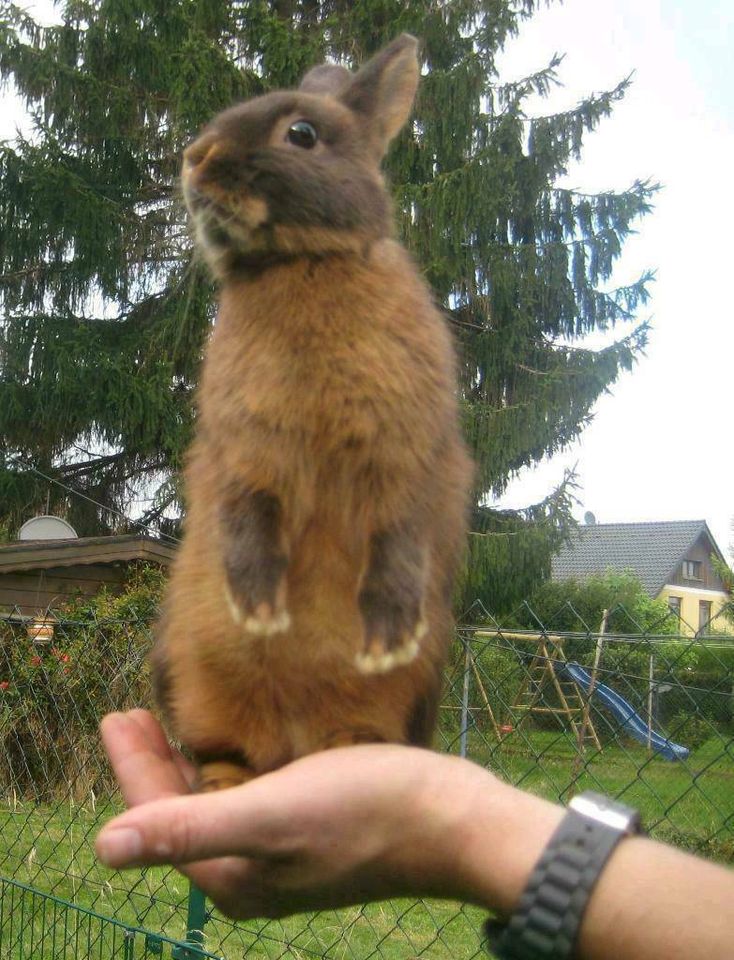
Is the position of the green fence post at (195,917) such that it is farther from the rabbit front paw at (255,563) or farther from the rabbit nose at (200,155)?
the rabbit nose at (200,155)

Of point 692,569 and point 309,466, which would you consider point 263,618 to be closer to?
point 309,466

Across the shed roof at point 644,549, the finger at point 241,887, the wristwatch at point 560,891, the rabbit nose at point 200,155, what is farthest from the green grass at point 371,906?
the shed roof at point 644,549

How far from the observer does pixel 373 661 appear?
1568mm

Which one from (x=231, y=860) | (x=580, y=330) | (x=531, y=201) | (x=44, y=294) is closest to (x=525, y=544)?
(x=580, y=330)

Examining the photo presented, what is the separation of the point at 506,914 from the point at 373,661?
52 centimetres

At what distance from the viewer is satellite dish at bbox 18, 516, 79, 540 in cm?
1066

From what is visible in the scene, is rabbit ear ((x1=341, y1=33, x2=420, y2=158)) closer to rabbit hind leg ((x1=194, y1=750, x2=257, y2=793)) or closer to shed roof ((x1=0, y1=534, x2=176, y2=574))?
rabbit hind leg ((x1=194, y1=750, x2=257, y2=793))

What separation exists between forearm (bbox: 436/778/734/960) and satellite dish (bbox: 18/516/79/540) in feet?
31.1

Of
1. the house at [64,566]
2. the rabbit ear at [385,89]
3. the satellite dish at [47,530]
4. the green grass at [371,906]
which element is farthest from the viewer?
the house at [64,566]

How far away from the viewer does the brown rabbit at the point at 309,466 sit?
5.32 feet

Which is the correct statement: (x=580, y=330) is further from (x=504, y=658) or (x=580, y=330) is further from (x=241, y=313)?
(x=241, y=313)

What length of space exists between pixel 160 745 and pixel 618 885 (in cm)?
95

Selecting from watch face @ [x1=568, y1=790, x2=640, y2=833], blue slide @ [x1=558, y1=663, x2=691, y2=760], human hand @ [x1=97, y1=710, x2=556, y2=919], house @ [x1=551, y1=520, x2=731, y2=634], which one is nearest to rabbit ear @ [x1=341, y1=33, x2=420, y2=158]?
human hand @ [x1=97, y1=710, x2=556, y2=919]

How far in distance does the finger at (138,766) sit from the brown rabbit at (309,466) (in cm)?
8
